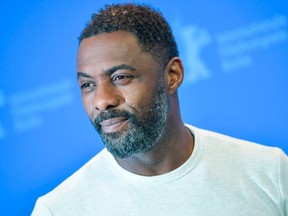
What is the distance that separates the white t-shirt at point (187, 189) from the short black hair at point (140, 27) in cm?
26

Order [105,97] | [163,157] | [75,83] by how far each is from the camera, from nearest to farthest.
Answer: [105,97]
[163,157]
[75,83]

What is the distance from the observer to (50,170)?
185 cm

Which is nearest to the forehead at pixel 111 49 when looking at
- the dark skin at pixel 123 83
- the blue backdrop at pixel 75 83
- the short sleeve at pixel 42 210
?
the dark skin at pixel 123 83

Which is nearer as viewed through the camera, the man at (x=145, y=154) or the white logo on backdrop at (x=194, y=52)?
the man at (x=145, y=154)

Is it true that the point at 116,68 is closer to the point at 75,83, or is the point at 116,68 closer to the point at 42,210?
the point at 42,210

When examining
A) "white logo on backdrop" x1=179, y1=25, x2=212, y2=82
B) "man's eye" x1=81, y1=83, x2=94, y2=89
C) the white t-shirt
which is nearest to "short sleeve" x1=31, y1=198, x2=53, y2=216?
the white t-shirt

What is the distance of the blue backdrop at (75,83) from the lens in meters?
1.84

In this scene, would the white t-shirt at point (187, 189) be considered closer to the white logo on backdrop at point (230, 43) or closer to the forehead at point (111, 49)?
the forehead at point (111, 49)

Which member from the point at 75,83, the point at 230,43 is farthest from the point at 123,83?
the point at 230,43

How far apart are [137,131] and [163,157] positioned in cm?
12

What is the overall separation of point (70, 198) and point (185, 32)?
0.81 m

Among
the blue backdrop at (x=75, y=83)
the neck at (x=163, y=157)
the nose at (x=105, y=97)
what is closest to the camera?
the nose at (x=105, y=97)

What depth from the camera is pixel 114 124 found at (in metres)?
1.27

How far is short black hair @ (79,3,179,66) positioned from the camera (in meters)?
1.32
